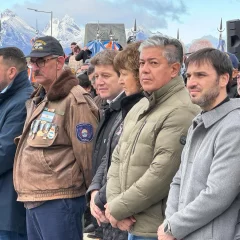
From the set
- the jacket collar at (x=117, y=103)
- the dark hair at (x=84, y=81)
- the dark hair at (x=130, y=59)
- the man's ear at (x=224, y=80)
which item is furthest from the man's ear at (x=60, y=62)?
the dark hair at (x=84, y=81)

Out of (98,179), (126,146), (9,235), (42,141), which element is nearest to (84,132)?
(42,141)

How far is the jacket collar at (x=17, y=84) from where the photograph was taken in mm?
4850

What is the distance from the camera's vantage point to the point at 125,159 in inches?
134

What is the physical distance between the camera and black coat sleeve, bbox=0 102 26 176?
4.57 m

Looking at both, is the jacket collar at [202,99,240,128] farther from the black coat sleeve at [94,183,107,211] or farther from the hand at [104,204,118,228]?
the black coat sleeve at [94,183,107,211]

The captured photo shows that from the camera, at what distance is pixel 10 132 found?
4.64m

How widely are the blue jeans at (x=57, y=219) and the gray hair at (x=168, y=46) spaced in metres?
1.42

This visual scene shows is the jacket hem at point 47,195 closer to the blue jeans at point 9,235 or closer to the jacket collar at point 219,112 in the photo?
the blue jeans at point 9,235

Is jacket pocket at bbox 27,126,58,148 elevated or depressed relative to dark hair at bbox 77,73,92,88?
elevated

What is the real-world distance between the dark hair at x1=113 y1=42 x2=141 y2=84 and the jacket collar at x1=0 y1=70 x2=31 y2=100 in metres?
1.38

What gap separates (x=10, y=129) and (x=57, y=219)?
954 millimetres

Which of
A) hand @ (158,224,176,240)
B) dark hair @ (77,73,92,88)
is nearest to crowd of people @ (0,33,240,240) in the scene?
hand @ (158,224,176,240)

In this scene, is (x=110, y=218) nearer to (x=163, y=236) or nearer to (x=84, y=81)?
(x=163, y=236)

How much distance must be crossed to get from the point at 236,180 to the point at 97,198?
1.28 metres
